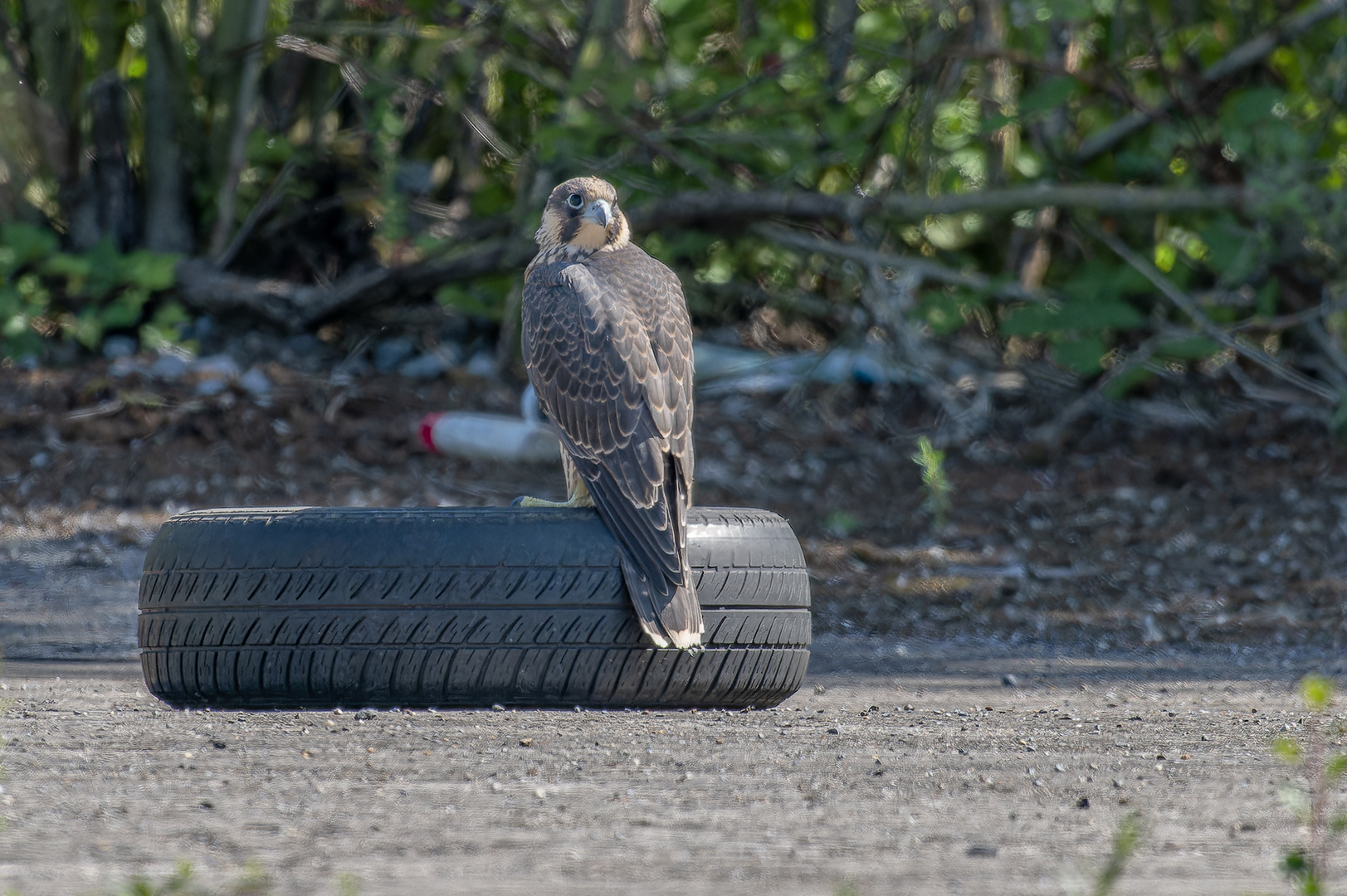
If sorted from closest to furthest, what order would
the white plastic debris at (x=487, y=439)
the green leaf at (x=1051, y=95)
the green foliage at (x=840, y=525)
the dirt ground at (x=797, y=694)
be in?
1. the dirt ground at (x=797, y=694)
2. the green foliage at (x=840, y=525)
3. the white plastic debris at (x=487, y=439)
4. the green leaf at (x=1051, y=95)

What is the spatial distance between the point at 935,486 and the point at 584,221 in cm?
242

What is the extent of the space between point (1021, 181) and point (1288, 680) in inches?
162

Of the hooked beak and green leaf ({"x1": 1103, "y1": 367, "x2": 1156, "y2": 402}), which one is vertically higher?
the hooked beak

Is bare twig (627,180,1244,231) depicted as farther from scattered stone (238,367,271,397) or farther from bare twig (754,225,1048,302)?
scattered stone (238,367,271,397)

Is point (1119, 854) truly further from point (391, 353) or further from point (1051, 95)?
point (391, 353)

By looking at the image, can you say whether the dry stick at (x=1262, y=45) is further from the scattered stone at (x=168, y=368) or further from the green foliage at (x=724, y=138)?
Answer: the scattered stone at (x=168, y=368)

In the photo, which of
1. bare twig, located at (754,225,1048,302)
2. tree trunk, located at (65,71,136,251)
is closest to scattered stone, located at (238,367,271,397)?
tree trunk, located at (65,71,136,251)

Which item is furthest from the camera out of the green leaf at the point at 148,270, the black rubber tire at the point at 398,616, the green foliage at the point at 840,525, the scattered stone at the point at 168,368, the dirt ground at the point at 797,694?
the green leaf at the point at 148,270

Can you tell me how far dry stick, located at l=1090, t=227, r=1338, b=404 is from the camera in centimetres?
661

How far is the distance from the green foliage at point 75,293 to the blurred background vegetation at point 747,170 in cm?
2

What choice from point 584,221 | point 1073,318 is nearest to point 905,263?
point 1073,318

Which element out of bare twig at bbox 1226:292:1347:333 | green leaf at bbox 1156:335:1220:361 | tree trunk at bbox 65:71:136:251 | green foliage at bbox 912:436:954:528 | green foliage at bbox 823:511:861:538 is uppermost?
tree trunk at bbox 65:71:136:251

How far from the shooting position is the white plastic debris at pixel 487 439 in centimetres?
637

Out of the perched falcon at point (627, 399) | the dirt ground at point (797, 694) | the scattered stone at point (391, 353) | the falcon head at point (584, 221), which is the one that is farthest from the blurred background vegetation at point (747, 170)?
the perched falcon at point (627, 399)
